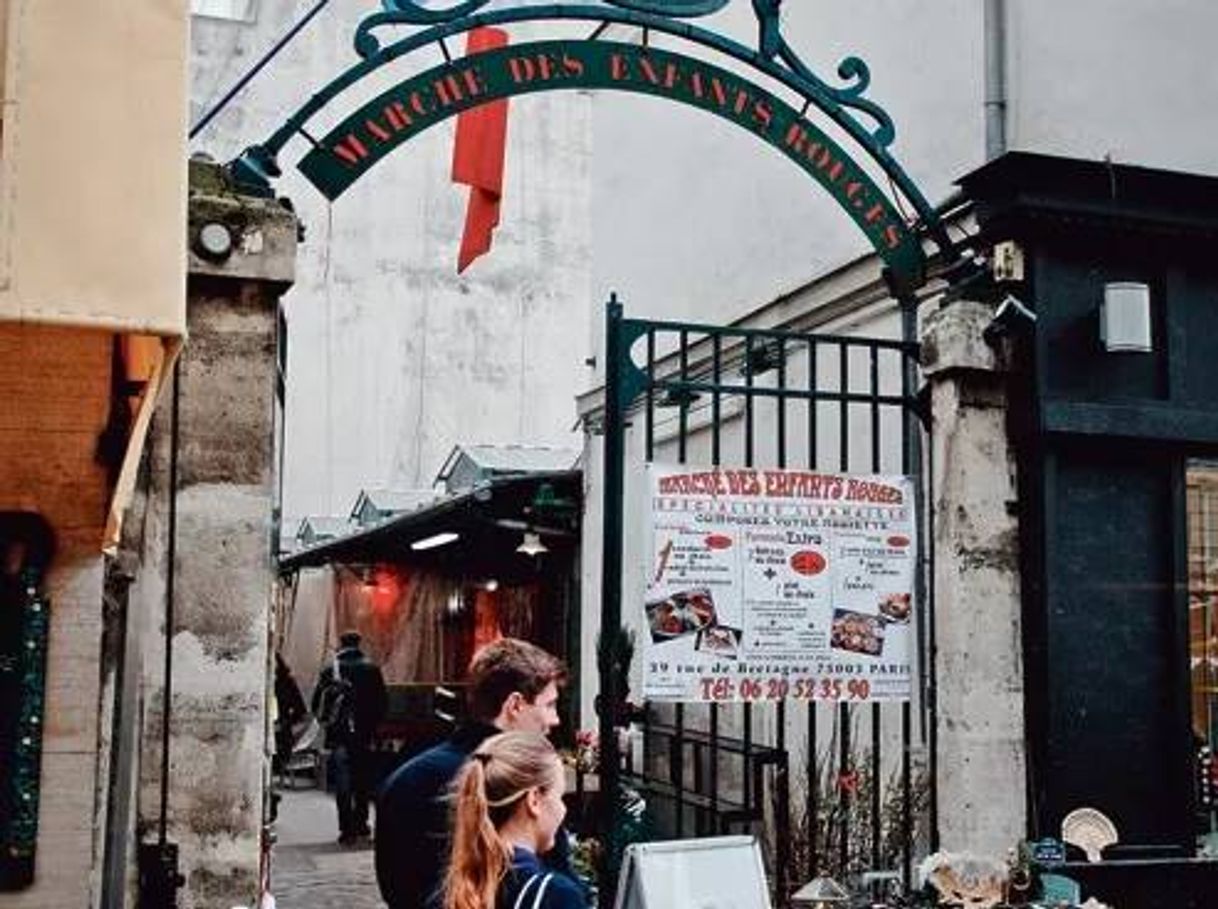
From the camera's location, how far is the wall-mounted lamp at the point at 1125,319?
7906 millimetres

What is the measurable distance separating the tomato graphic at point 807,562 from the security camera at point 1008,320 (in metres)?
1.44

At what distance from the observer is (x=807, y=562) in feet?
24.7

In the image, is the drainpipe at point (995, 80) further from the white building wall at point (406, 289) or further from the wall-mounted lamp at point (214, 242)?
the white building wall at point (406, 289)

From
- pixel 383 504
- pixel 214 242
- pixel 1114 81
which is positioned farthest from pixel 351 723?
pixel 214 242

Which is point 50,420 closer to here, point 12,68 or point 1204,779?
point 12,68

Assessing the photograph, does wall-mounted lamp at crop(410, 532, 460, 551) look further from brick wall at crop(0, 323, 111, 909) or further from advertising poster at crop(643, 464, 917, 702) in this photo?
brick wall at crop(0, 323, 111, 909)

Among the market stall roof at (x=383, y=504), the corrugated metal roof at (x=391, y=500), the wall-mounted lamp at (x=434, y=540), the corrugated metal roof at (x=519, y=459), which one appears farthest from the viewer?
the corrugated metal roof at (x=391, y=500)

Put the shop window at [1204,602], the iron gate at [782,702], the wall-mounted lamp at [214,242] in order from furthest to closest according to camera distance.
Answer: the shop window at [1204,602] < the iron gate at [782,702] < the wall-mounted lamp at [214,242]

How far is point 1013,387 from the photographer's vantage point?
8016 millimetres

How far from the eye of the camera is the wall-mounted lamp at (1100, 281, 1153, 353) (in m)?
7.91

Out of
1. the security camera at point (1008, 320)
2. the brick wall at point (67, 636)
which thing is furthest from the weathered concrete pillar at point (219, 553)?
the security camera at point (1008, 320)

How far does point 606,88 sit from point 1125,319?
2844 mm

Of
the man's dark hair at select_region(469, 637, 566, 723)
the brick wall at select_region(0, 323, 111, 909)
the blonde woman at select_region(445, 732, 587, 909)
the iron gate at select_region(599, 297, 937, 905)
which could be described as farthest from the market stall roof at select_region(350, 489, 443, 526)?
the blonde woman at select_region(445, 732, 587, 909)

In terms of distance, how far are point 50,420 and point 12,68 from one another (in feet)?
5.51
